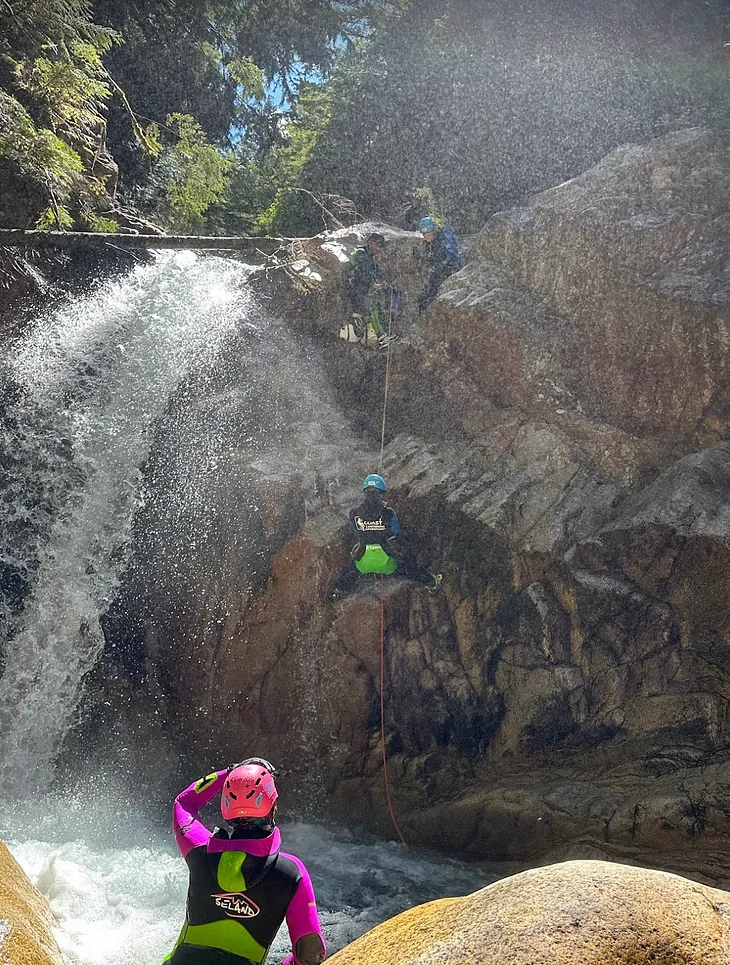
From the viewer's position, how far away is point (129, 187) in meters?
21.3

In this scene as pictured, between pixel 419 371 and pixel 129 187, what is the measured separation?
1307 cm

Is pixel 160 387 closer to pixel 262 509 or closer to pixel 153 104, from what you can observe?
pixel 262 509

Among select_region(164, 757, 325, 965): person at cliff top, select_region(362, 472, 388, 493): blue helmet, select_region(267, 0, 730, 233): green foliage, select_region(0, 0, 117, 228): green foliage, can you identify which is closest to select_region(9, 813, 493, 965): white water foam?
select_region(164, 757, 325, 965): person at cliff top

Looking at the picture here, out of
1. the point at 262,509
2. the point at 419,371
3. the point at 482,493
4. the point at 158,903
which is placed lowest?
the point at 158,903

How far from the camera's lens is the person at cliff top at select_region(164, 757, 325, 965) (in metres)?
3.61

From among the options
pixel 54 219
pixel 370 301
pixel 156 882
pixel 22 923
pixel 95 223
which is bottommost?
pixel 156 882

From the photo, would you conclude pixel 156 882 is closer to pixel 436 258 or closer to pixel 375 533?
pixel 375 533

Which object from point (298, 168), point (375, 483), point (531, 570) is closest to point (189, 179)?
point (298, 168)

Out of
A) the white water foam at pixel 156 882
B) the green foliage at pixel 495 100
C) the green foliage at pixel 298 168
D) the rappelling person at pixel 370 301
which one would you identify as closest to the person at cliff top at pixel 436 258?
the rappelling person at pixel 370 301

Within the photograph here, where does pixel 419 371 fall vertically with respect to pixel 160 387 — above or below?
above

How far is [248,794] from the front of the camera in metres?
3.70

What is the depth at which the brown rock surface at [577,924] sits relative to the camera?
287 cm

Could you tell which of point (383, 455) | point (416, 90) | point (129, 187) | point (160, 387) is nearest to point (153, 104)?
point (129, 187)

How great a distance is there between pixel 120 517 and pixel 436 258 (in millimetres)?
5868
